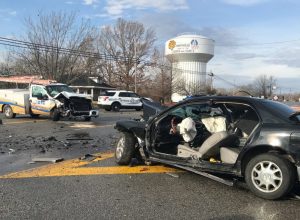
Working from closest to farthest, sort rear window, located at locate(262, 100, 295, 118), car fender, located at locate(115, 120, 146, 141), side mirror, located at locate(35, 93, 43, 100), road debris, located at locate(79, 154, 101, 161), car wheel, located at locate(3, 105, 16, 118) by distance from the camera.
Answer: rear window, located at locate(262, 100, 295, 118)
car fender, located at locate(115, 120, 146, 141)
road debris, located at locate(79, 154, 101, 161)
side mirror, located at locate(35, 93, 43, 100)
car wheel, located at locate(3, 105, 16, 118)

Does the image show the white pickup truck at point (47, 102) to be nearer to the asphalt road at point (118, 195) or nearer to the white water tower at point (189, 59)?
the asphalt road at point (118, 195)

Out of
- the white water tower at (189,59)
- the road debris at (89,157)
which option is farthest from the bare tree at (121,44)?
the road debris at (89,157)

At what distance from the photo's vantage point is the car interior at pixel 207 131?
252 inches

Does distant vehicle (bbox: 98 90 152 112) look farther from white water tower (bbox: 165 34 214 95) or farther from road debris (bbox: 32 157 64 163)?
white water tower (bbox: 165 34 214 95)

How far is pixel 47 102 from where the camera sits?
20.3 meters

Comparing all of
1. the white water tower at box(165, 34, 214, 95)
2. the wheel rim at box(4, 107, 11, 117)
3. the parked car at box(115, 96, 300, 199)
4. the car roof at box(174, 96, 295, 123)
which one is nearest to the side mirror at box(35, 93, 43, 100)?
the wheel rim at box(4, 107, 11, 117)

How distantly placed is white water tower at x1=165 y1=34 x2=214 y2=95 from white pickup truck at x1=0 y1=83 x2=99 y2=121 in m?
46.3

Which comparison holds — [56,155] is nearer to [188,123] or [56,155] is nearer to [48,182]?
[48,182]

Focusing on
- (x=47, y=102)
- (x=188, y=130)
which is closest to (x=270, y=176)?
(x=188, y=130)

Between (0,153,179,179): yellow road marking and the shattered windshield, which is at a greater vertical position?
the shattered windshield

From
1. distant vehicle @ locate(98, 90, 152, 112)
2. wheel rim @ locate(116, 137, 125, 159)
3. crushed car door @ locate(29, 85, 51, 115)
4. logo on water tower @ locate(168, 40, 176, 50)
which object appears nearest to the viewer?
wheel rim @ locate(116, 137, 125, 159)

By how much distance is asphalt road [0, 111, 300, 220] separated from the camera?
5.05 metres

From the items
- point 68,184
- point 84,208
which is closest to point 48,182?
point 68,184

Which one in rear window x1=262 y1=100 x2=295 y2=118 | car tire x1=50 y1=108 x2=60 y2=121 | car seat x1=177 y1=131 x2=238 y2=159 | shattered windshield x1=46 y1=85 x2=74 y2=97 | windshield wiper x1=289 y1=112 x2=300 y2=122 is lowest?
car tire x1=50 y1=108 x2=60 y2=121
